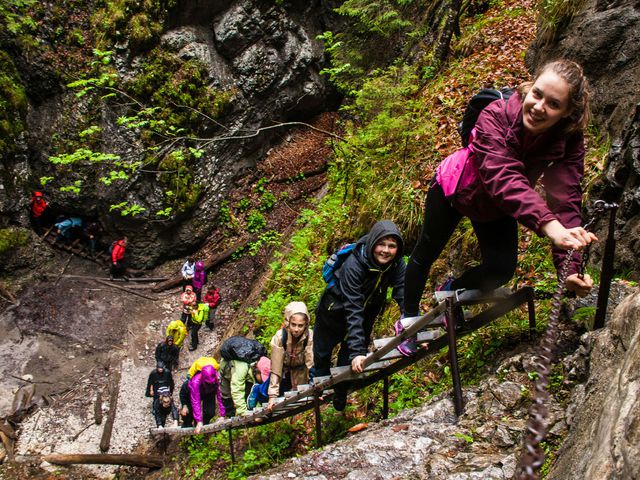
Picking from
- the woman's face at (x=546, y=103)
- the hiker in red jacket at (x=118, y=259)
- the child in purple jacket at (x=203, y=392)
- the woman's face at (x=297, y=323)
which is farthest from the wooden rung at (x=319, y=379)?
the hiker in red jacket at (x=118, y=259)

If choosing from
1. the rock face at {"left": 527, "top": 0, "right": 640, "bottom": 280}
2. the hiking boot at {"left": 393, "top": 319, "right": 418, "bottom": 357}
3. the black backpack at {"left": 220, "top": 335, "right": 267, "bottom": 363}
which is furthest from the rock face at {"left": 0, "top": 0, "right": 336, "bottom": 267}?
the hiking boot at {"left": 393, "top": 319, "right": 418, "bottom": 357}

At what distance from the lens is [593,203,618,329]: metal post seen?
225cm

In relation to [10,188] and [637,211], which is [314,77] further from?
[637,211]

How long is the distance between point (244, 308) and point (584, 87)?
9.31 metres

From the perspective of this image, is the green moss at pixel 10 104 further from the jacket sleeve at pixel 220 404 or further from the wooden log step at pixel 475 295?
the wooden log step at pixel 475 295

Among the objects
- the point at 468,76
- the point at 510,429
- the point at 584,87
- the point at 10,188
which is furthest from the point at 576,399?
the point at 10,188

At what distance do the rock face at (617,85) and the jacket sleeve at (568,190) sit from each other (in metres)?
1.34

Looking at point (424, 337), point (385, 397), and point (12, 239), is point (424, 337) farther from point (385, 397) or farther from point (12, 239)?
point (12, 239)

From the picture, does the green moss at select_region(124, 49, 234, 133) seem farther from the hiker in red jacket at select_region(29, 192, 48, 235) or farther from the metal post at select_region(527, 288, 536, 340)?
the metal post at select_region(527, 288, 536, 340)

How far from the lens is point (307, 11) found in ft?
50.3

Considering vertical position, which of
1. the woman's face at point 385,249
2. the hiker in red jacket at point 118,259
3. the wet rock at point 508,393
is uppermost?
the hiker in red jacket at point 118,259

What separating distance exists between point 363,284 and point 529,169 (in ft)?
5.78

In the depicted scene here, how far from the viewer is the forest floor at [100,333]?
9203 millimetres

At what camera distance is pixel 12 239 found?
12.6 metres
